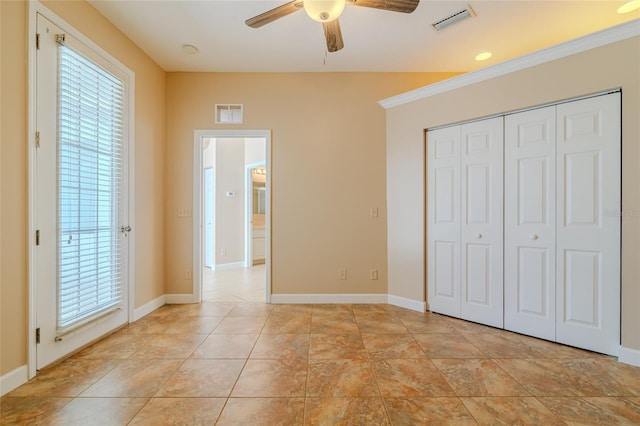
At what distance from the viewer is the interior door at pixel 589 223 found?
7.02 feet

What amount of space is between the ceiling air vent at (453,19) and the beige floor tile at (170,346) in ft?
12.3

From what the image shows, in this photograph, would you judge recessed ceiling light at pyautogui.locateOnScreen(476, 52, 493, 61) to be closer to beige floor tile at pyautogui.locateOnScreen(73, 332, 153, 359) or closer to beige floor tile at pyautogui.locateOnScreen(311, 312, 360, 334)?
beige floor tile at pyautogui.locateOnScreen(311, 312, 360, 334)

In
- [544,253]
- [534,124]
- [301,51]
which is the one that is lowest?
[544,253]

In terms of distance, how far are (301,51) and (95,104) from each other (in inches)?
82.6

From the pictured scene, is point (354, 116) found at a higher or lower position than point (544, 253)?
higher

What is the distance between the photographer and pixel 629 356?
6.72ft

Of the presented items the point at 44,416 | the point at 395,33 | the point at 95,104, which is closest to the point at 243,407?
the point at 44,416

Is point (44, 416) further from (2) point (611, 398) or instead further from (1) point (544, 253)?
(1) point (544, 253)

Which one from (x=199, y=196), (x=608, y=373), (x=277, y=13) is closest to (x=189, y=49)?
(x=277, y=13)

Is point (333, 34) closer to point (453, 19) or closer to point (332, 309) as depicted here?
point (453, 19)

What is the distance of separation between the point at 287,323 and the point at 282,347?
530 mm

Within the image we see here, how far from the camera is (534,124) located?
98.0 inches

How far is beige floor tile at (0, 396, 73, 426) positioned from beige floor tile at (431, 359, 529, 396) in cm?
242

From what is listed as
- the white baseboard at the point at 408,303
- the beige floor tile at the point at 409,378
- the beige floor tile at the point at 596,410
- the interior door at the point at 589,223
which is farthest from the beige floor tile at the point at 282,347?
the interior door at the point at 589,223
